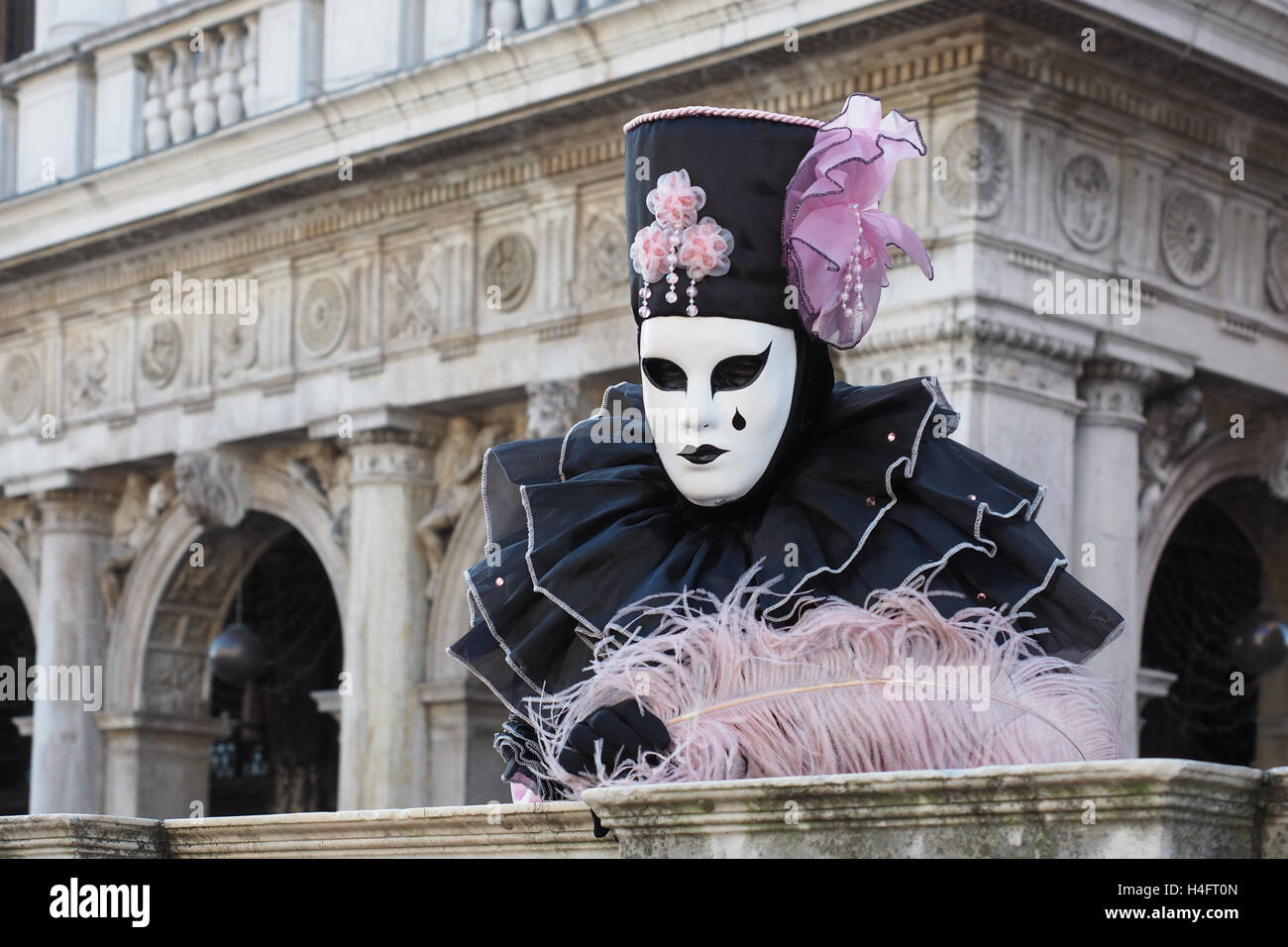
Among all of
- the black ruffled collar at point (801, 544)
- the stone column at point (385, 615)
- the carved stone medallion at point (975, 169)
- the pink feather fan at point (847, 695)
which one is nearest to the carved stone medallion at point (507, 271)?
the stone column at point (385, 615)

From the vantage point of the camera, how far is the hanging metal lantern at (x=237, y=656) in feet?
37.5

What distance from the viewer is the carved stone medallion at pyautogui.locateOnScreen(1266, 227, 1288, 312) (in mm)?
10148

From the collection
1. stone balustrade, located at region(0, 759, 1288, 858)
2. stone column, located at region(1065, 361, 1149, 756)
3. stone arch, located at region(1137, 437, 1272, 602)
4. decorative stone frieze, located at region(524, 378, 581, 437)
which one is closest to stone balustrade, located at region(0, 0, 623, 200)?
decorative stone frieze, located at region(524, 378, 581, 437)

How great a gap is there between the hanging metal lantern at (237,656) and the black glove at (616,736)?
330 inches

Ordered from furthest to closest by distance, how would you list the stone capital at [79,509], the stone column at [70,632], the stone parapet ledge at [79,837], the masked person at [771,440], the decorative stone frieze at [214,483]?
the stone capital at [79,509] < the stone column at [70,632] < the decorative stone frieze at [214,483] < the masked person at [771,440] < the stone parapet ledge at [79,837]

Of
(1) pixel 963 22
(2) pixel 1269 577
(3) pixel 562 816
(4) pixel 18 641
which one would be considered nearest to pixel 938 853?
(3) pixel 562 816

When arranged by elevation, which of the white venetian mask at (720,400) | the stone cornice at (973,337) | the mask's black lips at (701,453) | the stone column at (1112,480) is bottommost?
the mask's black lips at (701,453)

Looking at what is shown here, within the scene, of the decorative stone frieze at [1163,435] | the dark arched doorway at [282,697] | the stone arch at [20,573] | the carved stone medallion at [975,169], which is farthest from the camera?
the stone arch at [20,573]

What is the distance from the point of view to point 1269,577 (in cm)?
1139

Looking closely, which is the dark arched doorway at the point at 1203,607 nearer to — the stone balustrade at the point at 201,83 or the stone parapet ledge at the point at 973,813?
the stone balustrade at the point at 201,83

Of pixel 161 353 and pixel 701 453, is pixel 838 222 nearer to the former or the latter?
pixel 701 453

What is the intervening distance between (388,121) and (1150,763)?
8.60 metres

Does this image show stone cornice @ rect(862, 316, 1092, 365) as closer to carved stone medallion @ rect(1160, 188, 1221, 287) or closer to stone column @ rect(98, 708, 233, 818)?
carved stone medallion @ rect(1160, 188, 1221, 287)

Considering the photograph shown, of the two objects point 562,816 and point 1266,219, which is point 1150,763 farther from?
point 1266,219
